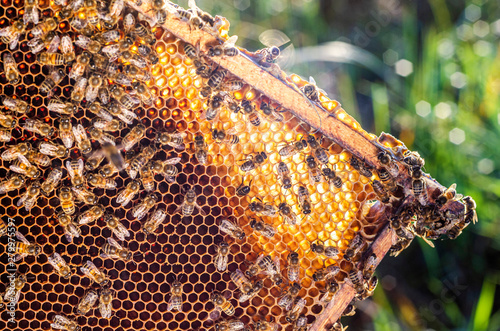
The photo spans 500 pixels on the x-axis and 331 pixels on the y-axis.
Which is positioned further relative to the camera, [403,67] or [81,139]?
[403,67]

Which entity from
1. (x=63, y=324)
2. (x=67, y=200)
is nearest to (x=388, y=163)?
(x=67, y=200)

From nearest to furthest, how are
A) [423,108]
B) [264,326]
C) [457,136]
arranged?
[264,326] → [457,136] → [423,108]

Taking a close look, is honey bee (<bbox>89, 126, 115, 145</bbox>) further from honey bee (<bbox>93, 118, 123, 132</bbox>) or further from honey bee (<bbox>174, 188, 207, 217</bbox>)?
honey bee (<bbox>174, 188, 207, 217</bbox>)

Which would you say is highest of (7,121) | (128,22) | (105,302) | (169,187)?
(128,22)

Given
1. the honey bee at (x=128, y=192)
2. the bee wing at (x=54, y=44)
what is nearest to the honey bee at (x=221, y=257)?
the honey bee at (x=128, y=192)

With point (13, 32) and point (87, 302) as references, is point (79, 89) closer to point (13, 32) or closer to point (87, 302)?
point (13, 32)

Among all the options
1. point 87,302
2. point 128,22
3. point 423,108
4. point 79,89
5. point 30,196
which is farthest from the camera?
point 423,108

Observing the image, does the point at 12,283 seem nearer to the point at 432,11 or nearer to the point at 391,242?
the point at 391,242

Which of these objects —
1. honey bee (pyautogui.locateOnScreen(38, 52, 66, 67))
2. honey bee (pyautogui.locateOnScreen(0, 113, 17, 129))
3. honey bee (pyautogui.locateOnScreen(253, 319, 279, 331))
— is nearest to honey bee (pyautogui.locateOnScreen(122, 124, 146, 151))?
honey bee (pyautogui.locateOnScreen(38, 52, 66, 67))
